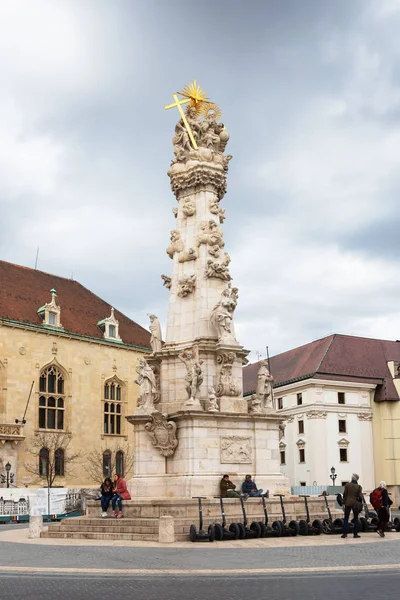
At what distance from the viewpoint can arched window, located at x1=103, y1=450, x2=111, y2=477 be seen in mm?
54188

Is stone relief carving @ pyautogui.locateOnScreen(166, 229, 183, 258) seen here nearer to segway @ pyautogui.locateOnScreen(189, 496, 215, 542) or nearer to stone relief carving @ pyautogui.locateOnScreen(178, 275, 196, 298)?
stone relief carving @ pyautogui.locateOnScreen(178, 275, 196, 298)

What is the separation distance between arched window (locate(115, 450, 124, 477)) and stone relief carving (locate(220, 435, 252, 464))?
33900mm

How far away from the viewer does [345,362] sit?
64.5 meters

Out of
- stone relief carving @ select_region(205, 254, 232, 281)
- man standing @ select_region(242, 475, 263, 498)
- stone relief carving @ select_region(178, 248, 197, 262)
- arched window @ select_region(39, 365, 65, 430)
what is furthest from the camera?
arched window @ select_region(39, 365, 65, 430)

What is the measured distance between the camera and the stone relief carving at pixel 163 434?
2244 cm

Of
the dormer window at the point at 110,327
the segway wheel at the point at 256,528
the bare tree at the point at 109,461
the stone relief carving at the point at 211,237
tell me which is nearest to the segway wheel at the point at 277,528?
the segway wheel at the point at 256,528

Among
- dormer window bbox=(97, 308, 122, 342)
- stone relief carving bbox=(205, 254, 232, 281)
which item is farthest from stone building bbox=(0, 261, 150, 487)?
stone relief carving bbox=(205, 254, 232, 281)

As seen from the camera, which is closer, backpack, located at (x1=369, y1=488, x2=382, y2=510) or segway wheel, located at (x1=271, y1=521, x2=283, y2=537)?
segway wheel, located at (x1=271, y1=521, x2=283, y2=537)

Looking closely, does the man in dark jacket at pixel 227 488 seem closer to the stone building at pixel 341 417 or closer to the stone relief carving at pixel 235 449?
the stone relief carving at pixel 235 449

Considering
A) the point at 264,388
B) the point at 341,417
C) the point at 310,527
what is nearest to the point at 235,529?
the point at 310,527

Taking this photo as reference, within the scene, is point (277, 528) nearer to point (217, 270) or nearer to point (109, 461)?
point (217, 270)

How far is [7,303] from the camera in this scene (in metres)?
53.2

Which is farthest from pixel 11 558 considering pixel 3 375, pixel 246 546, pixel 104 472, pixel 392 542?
pixel 104 472

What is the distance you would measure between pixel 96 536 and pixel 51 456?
107 ft
